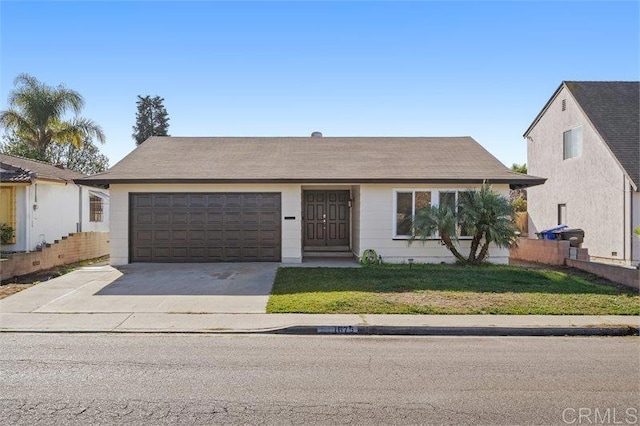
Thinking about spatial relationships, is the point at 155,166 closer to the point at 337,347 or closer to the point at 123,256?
the point at 123,256

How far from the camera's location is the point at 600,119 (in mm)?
19031

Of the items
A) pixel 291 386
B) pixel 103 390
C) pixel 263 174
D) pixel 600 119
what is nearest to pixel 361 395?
pixel 291 386

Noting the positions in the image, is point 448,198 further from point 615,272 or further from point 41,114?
point 41,114

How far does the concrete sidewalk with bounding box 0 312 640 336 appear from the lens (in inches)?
327

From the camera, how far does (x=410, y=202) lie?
15.7 meters

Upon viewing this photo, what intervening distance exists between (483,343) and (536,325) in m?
1.49

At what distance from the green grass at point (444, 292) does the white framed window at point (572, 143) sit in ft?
27.7

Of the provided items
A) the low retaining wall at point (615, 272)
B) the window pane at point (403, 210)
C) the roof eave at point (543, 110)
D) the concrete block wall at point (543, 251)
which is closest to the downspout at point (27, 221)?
the window pane at point (403, 210)

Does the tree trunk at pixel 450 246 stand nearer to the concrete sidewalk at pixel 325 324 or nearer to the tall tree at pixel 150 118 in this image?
the concrete sidewalk at pixel 325 324

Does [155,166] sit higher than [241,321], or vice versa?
[155,166]

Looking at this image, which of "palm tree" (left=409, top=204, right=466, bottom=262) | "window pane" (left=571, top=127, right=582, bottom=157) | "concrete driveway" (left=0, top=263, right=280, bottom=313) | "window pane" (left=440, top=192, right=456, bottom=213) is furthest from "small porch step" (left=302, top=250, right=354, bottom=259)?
"window pane" (left=571, top=127, right=582, bottom=157)

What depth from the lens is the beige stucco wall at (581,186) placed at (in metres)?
17.5

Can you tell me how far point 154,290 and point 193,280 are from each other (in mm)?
1360

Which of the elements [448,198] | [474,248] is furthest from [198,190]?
[474,248]
